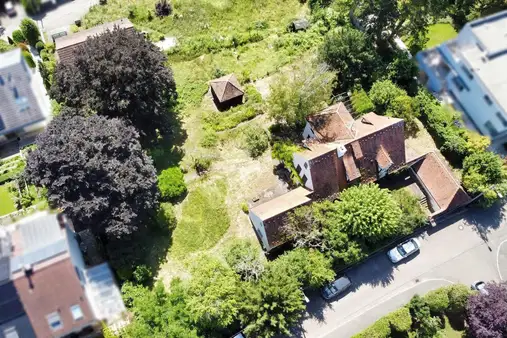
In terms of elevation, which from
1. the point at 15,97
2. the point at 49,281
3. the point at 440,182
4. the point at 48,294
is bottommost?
the point at 440,182

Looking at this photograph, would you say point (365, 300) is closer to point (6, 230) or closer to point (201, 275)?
point (201, 275)

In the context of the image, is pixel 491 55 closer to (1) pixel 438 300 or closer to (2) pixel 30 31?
(1) pixel 438 300

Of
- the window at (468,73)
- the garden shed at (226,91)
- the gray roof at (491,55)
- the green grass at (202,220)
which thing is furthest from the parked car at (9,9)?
the window at (468,73)

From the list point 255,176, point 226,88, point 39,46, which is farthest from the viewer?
point 39,46

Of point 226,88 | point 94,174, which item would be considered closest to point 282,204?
point 226,88

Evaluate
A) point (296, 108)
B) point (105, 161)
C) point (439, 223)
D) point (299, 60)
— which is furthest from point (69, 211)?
point (439, 223)

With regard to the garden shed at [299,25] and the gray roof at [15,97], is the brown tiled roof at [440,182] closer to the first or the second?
the garden shed at [299,25]
